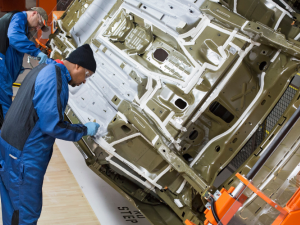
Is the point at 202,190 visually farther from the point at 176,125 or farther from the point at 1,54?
the point at 1,54

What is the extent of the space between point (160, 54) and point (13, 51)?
6.57 feet

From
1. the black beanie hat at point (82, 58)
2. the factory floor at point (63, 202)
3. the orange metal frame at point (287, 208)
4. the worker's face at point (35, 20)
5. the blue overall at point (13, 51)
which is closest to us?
the orange metal frame at point (287, 208)

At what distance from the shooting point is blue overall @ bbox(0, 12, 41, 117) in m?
3.87

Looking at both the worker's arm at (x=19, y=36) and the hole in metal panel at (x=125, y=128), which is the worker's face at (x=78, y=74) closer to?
the hole in metal panel at (x=125, y=128)

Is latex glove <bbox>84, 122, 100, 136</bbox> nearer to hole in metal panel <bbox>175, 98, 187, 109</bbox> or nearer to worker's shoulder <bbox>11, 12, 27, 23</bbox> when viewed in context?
hole in metal panel <bbox>175, 98, 187, 109</bbox>

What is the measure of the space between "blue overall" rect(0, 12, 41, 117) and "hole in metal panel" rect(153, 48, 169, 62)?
1.61 metres

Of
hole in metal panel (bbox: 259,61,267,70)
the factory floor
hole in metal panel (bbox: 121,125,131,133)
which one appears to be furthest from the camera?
the factory floor

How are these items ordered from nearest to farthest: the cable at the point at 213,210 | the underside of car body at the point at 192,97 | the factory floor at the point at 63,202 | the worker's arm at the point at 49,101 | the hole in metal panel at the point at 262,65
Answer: the cable at the point at 213,210, the worker's arm at the point at 49,101, the underside of car body at the point at 192,97, the hole in metal panel at the point at 262,65, the factory floor at the point at 63,202

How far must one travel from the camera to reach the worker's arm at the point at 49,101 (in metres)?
2.58

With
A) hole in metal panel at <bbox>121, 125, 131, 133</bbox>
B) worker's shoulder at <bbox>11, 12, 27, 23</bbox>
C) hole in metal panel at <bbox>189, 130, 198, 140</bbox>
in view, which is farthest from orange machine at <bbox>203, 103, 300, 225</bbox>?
worker's shoulder at <bbox>11, 12, 27, 23</bbox>

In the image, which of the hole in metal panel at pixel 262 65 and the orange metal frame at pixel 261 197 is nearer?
the orange metal frame at pixel 261 197

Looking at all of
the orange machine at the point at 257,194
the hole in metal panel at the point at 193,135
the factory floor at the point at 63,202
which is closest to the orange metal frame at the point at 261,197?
the orange machine at the point at 257,194

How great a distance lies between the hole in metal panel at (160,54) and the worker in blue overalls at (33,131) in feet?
3.15

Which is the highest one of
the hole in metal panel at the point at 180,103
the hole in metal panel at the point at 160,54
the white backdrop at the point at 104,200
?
the hole in metal panel at the point at 160,54
